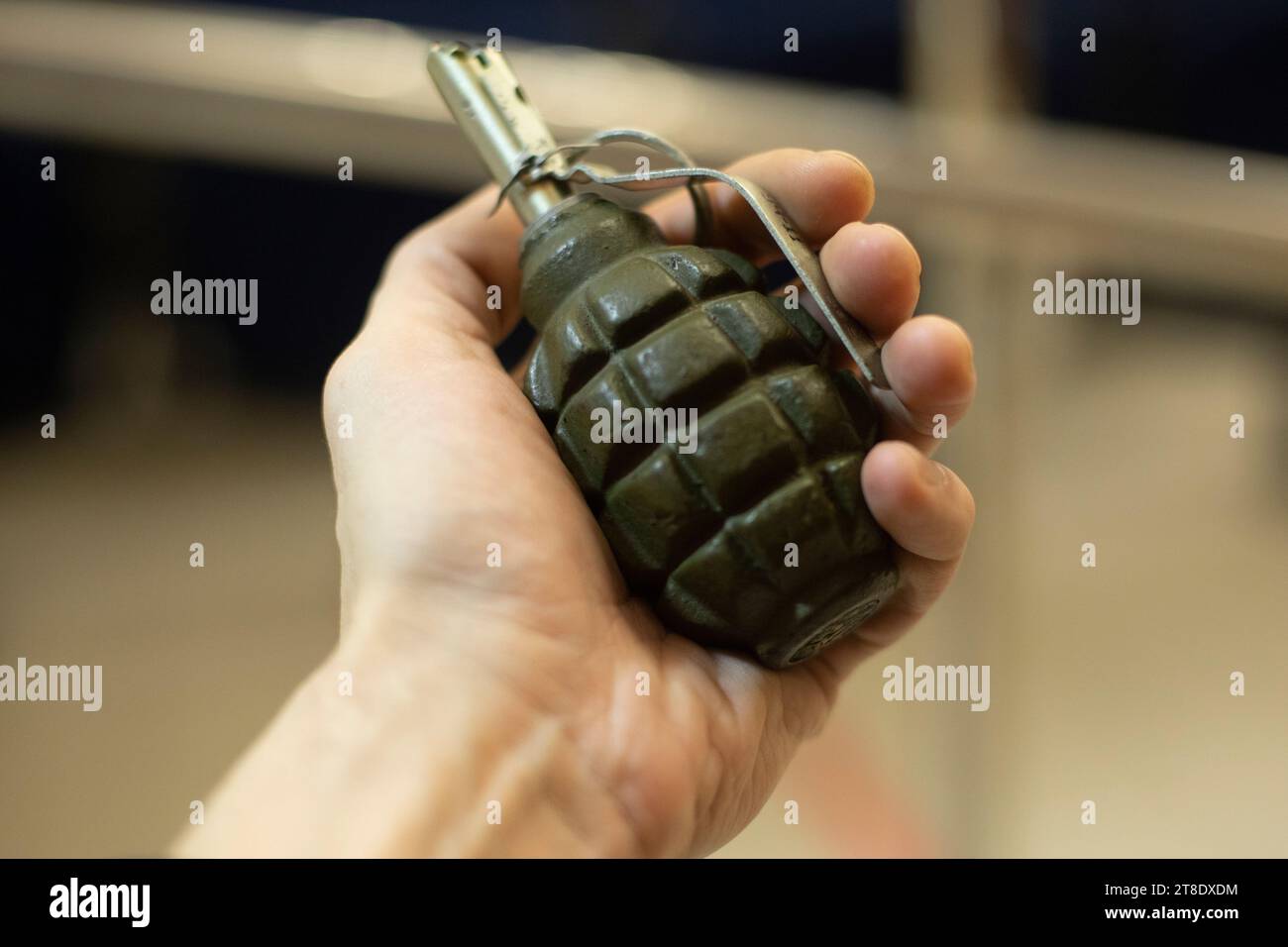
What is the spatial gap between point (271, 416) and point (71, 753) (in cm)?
117

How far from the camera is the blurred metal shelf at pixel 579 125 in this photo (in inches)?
40.3

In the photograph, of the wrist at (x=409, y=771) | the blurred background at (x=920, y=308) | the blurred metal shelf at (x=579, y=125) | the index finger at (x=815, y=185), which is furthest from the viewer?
the blurred background at (x=920, y=308)

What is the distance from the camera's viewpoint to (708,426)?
29.6 inches

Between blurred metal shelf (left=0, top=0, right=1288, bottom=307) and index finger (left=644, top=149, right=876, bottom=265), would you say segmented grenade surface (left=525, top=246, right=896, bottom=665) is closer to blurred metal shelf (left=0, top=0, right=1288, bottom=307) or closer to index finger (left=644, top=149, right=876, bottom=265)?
index finger (left=644, top=149, right=876, bottom=265)

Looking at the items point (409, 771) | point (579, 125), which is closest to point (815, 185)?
point (579, 125)

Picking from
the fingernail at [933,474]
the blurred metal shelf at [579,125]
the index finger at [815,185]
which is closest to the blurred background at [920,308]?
the blurred metal shelf at [579,125]

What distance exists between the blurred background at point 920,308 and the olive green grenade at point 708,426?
0.38 metres

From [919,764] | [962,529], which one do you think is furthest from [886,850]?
[962,529]

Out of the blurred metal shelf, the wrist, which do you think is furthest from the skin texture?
the blurred metal shelf

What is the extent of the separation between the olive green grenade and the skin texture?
0.03 m

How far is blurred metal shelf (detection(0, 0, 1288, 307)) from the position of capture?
1.02 m

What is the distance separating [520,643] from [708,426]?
21cm

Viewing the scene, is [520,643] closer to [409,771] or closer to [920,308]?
[409,771]

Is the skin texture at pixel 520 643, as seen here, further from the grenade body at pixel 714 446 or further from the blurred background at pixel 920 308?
the blurred background at pixel 920 308
